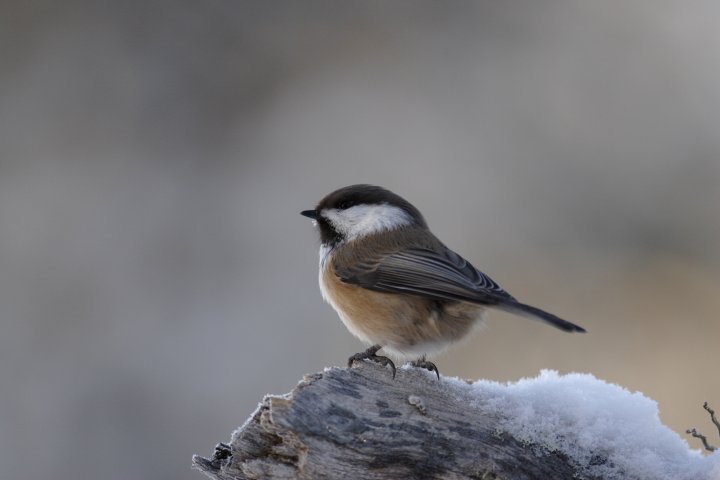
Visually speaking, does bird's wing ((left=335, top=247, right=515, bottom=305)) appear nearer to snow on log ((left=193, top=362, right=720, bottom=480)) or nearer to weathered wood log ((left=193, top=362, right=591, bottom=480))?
snow on log ((left=193, top=362, right=720, bottom=480))

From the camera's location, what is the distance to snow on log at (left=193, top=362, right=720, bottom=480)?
1.73m

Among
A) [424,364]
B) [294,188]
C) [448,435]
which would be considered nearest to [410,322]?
[424,364]

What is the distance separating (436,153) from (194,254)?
1588 mm

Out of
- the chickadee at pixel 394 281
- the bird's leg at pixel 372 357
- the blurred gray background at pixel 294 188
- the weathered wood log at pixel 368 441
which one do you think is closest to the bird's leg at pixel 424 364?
the chickadee at pixel 394 281

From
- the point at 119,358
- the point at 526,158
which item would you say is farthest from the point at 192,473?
the point at 526,158

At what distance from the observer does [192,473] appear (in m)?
3.92

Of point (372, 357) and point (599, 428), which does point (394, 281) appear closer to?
point (372, 357)

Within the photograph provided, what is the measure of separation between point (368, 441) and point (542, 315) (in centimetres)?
65

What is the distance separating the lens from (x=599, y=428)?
6.22 feet

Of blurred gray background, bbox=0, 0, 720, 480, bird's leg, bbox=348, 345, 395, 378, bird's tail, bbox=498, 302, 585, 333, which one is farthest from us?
blurred gray background, bbox=0, 0, 720, 480

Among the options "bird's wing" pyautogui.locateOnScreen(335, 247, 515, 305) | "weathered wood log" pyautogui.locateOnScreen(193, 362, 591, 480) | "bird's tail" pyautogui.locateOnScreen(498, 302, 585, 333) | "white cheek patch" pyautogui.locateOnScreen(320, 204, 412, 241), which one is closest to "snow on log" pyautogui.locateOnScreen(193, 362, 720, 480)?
"weathered wood log" pyautogui.locateOnScreen(193, 362, 591, 480)

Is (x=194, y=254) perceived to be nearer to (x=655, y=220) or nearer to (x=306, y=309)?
(x=306, y=309)

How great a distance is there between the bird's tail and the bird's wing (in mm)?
50

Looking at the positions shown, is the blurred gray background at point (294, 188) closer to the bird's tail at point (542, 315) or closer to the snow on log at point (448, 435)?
the bird's tail at point (542, 315)
